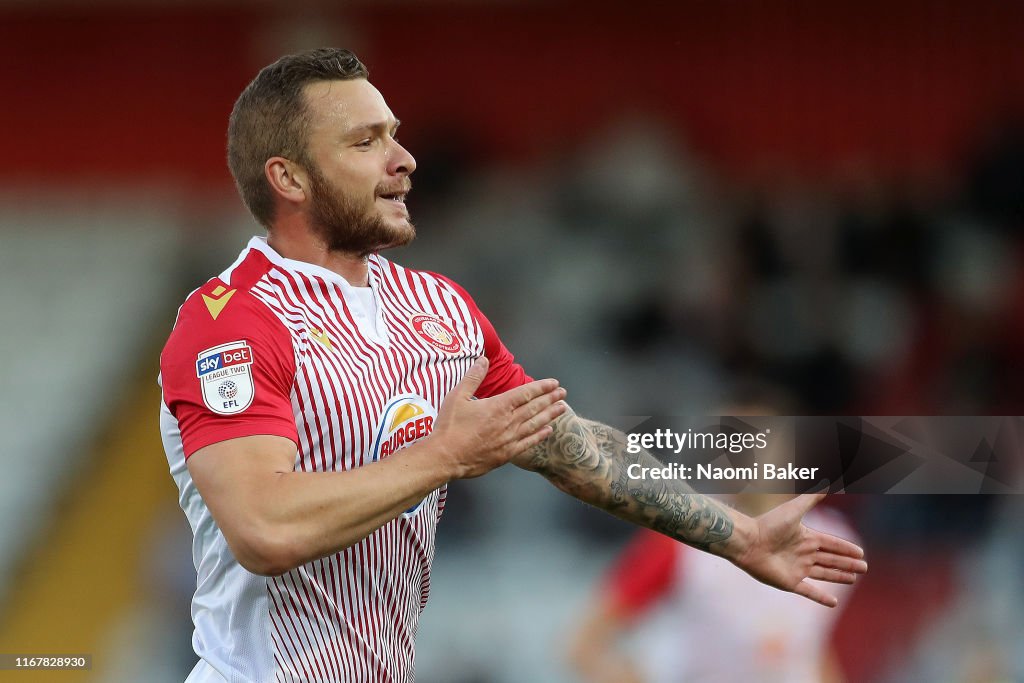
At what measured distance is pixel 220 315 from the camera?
83.2 inches

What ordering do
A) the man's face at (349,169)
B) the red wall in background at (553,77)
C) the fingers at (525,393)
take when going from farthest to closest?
1. the red wall in background at (553,77)
2. the man's face at (349,169)
3. the fingers at (525,393)

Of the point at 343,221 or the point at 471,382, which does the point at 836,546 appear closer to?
the point at 471,382

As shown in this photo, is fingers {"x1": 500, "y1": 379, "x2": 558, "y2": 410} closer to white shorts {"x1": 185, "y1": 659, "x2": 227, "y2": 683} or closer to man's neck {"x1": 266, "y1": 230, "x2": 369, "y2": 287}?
man's neck {"x1": 266, "y1": 230, "x2": 369, "y2": 287}

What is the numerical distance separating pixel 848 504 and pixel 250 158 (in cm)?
Result: 362

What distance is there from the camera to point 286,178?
7.95 feet

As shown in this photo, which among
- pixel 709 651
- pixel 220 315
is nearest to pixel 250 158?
pixel 220 315

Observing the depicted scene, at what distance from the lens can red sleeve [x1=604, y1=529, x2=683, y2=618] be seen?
459 cm

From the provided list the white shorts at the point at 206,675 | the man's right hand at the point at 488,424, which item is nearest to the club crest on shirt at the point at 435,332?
the man's right hand at the point at 488,424

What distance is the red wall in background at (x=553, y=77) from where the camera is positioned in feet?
17.5

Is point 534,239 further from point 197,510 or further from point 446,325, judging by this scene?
point 197,510

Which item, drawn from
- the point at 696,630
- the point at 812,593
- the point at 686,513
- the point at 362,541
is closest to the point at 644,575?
the point at 696,630

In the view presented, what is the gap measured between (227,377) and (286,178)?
0.58 metres

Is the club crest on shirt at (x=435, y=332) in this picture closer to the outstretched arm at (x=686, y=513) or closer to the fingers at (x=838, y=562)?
the outstretched arm at (x=686, y=513)

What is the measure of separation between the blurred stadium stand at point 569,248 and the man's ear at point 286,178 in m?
2.95
